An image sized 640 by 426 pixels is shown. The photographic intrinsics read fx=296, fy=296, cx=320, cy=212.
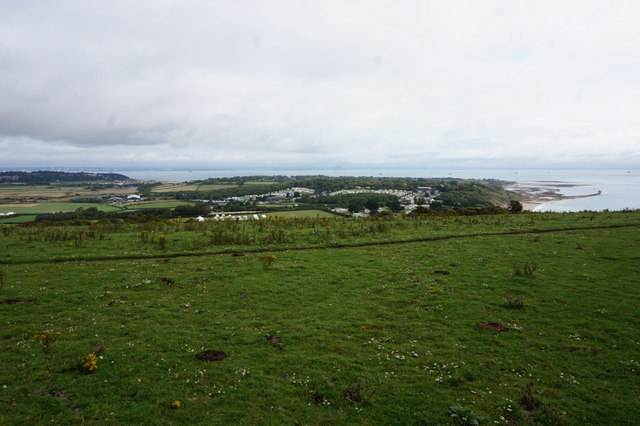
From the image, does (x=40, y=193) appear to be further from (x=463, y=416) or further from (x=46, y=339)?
(x=463, y=416)

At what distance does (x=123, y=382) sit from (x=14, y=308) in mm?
7883

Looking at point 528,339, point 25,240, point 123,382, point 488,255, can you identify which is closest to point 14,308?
point 123,382

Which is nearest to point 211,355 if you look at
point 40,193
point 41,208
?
point 41,208

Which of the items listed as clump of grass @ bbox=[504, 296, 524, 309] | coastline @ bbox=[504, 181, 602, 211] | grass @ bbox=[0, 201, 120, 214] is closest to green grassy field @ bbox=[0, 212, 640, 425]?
clump of grass @ bbox=[504, 296, 524, 309]

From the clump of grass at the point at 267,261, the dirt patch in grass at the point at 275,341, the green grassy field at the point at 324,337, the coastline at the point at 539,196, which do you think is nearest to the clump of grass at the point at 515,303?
the green grassy field at the point at 324,337

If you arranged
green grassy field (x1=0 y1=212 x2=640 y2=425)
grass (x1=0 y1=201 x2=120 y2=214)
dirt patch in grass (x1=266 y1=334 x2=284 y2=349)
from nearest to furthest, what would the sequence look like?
green grassy field (x1=0 y1=212 x2=640 y2=425) < dirt patch in grass (x1=266 y1=334 x2=284 y2=349) < grass (x1=0 y1=201 x2=120 y2=214)

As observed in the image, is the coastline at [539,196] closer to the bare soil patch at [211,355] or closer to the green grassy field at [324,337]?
the green grassy field at [324,337]

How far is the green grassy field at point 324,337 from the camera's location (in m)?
6.77

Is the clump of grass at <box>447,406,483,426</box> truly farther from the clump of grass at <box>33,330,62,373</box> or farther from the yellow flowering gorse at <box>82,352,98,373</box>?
the clump of grass at <box>33,330,62,373</box>

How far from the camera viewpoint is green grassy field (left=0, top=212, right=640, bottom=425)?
6.77 m

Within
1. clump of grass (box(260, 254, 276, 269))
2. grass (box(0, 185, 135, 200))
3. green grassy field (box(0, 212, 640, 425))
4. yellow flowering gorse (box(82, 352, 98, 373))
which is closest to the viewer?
green grassy field (box(0, 212, 640, 425))

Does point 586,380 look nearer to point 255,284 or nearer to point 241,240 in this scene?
point 255,284

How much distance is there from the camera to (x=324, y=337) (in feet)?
31.9

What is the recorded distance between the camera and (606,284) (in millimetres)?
13672
